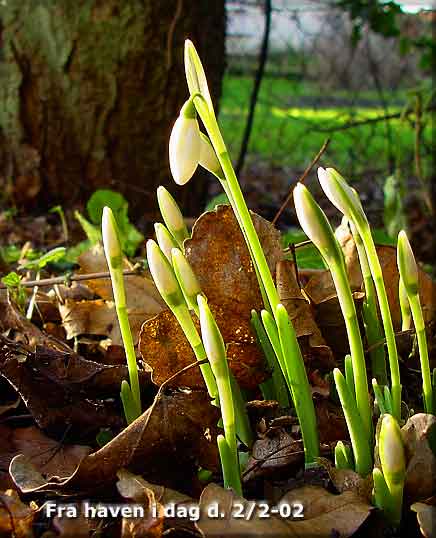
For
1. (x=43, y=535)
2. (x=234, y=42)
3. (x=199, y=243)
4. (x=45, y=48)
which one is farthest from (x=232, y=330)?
(x=234, y=42)

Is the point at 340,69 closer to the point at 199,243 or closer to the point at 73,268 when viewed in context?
the point at 73,268

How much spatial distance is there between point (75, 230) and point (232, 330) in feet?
6.72

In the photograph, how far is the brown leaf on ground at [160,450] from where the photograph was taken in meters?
0.89

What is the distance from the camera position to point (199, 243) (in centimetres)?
109

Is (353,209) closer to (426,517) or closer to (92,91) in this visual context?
(426,517)

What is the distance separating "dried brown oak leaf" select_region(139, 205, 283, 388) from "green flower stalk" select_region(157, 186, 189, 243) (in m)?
0.03

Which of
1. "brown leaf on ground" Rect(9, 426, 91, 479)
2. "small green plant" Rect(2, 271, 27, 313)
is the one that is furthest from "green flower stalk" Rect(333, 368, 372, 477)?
"small green plant" Rect(2, 271, 27, 313)

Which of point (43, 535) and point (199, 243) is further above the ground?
point (199, 243)

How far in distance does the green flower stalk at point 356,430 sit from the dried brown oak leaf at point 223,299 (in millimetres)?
215

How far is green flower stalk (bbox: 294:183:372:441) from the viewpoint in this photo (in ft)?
2.59

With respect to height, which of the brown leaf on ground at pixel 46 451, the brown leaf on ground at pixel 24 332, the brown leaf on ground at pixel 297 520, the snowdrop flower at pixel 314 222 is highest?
the snowdrop flower at pixel 314 222

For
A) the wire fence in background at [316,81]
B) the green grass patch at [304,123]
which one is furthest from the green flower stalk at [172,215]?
the green grass patch at [304,123]

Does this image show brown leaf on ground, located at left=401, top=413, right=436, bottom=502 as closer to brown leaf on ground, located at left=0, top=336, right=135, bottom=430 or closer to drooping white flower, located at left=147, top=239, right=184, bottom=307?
drooping white flower, located at left=147, top=239, right=184, bottom=307

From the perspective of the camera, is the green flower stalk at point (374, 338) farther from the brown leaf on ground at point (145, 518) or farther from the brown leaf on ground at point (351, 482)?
the brown leaf on ground at point (145, 518)
